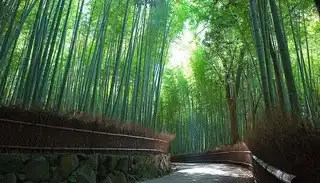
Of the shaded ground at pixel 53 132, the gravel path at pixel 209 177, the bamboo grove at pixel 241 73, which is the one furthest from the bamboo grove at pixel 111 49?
the gravel path at pixel 209 177

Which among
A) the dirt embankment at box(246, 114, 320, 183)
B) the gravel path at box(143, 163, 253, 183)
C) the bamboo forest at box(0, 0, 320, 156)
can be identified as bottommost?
the gravel path at box(143, 163, 253, 183)

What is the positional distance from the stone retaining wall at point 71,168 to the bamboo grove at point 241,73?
2.60m

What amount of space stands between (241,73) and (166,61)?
10.8 feet

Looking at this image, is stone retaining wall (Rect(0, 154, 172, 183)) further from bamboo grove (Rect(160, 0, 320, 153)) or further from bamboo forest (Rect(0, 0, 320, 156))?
bamboo grove (Rect(160, 0, 320, 153))

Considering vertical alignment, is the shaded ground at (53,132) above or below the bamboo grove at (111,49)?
below

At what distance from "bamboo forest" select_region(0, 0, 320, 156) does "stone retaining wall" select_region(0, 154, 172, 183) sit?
716 millimetres

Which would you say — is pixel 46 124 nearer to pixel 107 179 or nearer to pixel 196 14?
pixel 107 179

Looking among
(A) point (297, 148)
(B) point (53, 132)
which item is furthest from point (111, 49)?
(A) point (297, 148)

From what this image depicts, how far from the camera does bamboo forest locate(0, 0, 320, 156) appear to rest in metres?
4.58

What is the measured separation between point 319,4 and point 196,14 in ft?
29.7

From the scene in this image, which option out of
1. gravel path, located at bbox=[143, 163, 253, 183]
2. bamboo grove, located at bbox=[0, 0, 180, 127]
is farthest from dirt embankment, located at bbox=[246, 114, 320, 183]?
bamboo grove, located at bbox=[0, 0, 180, 127]

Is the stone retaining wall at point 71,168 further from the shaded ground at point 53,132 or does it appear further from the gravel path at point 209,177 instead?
the gravel path at point 209,177

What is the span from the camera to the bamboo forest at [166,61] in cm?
458

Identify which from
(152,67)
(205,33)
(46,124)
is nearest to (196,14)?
(205,33)
